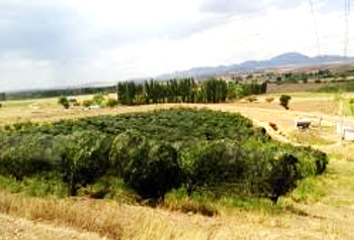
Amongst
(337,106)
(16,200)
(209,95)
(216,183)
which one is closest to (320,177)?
(216,183)

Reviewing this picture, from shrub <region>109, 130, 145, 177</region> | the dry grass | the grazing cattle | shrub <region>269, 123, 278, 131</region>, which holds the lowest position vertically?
shrub <region>269, 123, 278, 131</region>

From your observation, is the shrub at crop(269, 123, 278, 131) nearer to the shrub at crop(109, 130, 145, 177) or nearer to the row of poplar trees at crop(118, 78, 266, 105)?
the shrub at crop(109, 130, 145, 177)

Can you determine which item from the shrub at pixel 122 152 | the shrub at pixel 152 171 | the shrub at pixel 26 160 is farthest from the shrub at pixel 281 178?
the shrub at pixel 26 160

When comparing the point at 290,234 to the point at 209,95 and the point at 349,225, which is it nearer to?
the point at 349,225

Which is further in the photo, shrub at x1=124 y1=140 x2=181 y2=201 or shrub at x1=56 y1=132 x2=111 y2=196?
shrub at x1=56 y1=132 x2=111 y2=196

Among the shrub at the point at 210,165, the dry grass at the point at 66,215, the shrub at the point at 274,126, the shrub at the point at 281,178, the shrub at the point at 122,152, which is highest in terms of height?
the dry grass at the point at 66,215

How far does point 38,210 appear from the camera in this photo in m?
13.5

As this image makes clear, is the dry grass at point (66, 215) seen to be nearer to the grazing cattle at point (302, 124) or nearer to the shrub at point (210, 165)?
the shrub at point (210, 165)

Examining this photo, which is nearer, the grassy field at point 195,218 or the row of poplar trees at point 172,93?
the grassy field at point 195,218

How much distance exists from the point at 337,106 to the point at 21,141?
308ft

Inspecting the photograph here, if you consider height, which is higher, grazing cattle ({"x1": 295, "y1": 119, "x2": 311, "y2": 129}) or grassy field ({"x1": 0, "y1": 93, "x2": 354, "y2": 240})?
grassy field ({"x1": 0, "y1": 93, "x2": 354, "y2": 240})

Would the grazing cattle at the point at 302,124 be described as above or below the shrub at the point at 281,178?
below

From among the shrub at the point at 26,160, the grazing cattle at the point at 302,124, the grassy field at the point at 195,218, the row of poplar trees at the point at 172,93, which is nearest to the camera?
the grassy field at the point at 195,218

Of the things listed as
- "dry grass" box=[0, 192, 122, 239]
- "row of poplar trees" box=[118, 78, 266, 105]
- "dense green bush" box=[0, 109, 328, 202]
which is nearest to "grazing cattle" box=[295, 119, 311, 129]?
"dense green bush" box=[0, 109, 328, 202]
